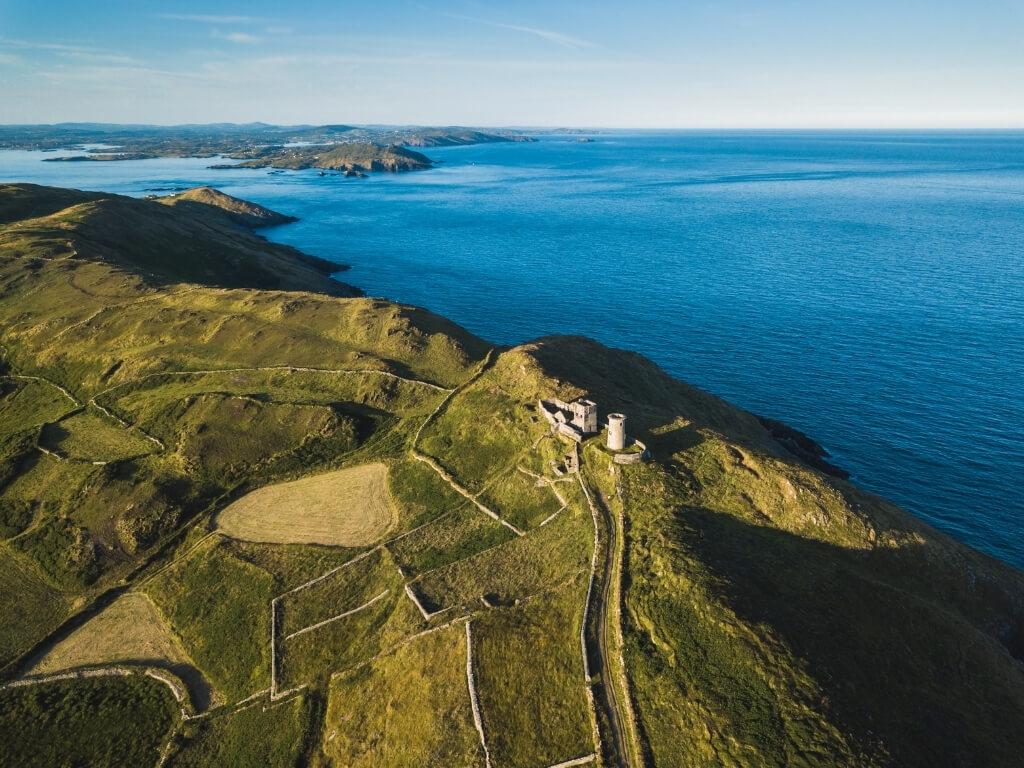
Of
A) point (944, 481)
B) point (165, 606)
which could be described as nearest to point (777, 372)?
point (944, 481)

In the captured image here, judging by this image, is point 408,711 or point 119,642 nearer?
point 408,711

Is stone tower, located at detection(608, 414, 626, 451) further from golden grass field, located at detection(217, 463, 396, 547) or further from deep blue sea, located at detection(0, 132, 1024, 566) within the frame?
deep blue sea, located at detection(0, 132, 1024, 566)

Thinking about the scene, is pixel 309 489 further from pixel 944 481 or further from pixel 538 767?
pixel 944 481

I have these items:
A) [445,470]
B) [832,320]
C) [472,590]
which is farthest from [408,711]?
A: [832,320]

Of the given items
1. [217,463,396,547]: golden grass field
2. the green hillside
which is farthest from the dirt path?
[217,463,396,547]: golden grass field

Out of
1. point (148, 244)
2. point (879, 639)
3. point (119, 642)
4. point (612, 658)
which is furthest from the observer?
point (148, 244)

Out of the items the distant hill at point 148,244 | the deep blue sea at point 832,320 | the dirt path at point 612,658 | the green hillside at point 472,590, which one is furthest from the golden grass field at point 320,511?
the distant hill at point 148,244

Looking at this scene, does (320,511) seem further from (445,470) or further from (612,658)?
(612,658)
